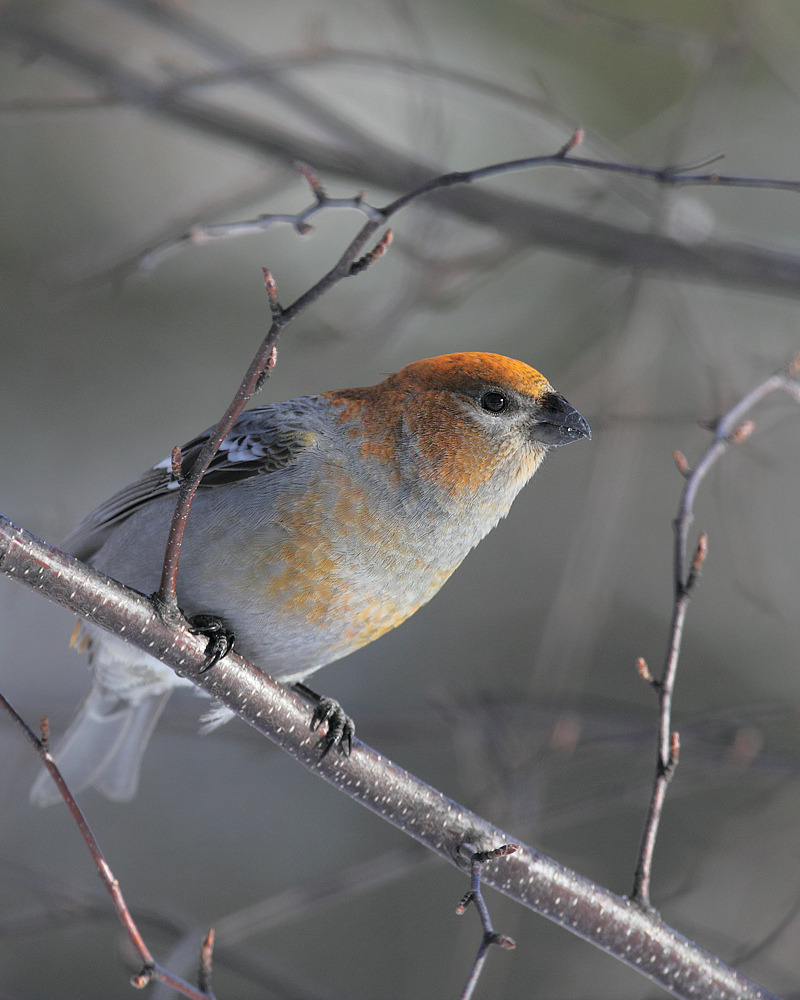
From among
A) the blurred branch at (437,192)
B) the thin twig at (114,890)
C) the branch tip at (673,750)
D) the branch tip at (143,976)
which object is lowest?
the branch tip at (143,976)

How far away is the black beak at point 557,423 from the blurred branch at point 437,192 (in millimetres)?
1300

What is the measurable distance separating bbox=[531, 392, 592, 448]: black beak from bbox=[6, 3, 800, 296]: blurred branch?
130 centimetres

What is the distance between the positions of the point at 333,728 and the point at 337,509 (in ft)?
2.24

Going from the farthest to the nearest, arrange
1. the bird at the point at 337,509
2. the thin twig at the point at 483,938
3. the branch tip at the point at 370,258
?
the bird at the point at 337,509, the thin twig at the point at 483,938, the branch tip at the point at 370,258

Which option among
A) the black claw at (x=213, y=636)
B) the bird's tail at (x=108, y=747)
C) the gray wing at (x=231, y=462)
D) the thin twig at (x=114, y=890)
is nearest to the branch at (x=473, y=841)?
the black claw at (x=213, y=636)

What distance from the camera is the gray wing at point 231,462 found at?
3.19 metres

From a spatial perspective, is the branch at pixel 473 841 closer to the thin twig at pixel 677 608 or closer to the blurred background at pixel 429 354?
the thin twig at pixel 677 608

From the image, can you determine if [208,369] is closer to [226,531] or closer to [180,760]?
[180,760]

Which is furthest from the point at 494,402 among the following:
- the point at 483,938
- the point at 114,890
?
the point at 114,890

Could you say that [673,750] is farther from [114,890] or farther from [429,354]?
[429,354]

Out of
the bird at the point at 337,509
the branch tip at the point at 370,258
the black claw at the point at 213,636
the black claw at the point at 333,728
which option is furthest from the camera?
the bird at the point at 337,509

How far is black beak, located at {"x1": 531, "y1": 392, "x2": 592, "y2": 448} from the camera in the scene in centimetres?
318

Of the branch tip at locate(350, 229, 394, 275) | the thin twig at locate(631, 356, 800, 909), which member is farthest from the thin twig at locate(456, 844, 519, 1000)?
the branch tip at locate(350, 229, 394, 275)

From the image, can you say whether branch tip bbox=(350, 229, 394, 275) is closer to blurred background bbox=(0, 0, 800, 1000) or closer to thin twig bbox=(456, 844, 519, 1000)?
blurred background bbox=(0, 0, 800, 1000)
